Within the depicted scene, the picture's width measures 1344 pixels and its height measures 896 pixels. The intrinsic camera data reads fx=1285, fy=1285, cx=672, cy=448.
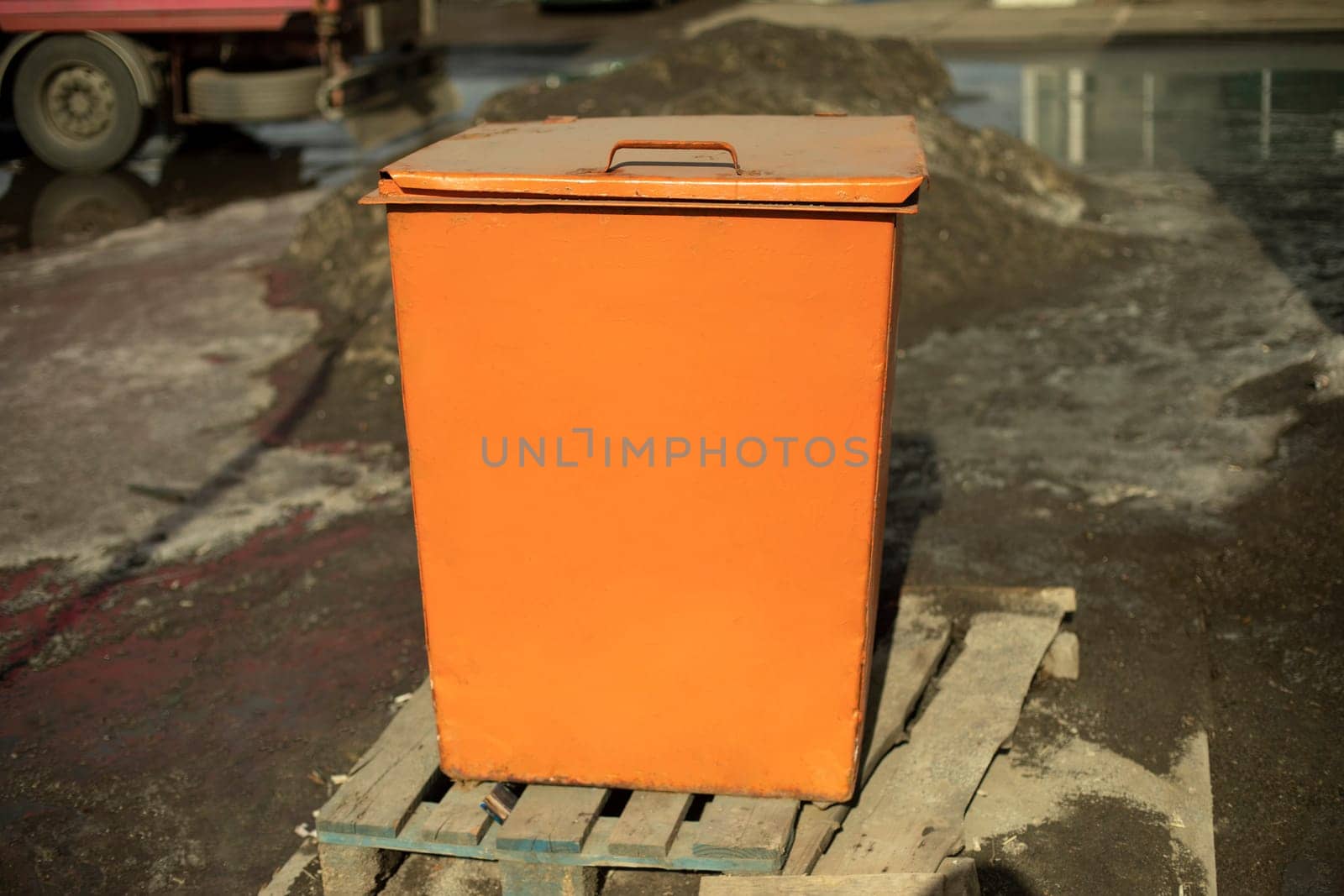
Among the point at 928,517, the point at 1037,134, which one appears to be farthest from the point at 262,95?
the point at 928,517

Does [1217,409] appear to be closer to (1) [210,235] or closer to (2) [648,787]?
(2) [648,787]

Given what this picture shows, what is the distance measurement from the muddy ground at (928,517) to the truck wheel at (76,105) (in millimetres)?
2996

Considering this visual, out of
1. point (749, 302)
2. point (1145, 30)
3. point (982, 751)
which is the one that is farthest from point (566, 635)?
point (1145, 30)

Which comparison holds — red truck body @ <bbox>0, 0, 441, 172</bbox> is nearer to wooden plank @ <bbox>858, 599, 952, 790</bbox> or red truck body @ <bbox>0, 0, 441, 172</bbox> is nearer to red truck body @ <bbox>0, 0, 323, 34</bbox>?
red truck body @ <bbox>0, 0, 323, 34</bbox>

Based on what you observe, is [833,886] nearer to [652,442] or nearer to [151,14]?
[652,442]

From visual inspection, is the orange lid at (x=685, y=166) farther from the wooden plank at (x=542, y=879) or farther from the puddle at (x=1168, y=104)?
the puddle at (x=1168, y=104)

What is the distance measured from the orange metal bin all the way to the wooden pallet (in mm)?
73

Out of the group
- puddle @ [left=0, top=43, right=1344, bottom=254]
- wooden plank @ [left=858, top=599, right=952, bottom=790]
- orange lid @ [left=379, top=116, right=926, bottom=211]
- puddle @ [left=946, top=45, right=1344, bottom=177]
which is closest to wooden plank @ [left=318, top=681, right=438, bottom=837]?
wooden plank @ [left=858, top=599, right=952, bottom=790]

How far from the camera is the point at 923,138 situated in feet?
27.1

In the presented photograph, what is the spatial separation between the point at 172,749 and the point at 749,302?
2372 millimetres

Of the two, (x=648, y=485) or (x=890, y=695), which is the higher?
(x=648, y=485)

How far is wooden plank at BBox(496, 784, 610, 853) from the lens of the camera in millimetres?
2762

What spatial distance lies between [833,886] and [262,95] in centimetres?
981

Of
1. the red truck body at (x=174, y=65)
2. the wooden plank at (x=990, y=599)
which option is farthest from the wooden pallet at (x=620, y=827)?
the red truck body at (x=174, y=65)
